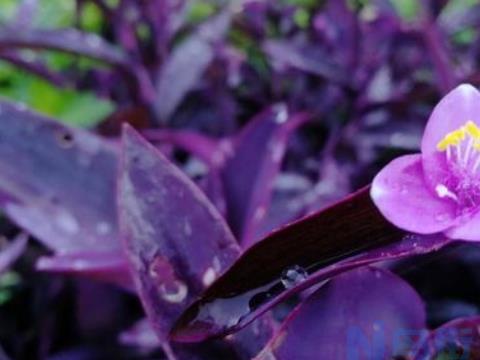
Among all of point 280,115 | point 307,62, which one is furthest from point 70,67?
point 280,115

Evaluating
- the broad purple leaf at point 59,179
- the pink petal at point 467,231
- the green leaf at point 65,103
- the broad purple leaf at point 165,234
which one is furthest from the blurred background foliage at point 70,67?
the pink petal at point 467,231

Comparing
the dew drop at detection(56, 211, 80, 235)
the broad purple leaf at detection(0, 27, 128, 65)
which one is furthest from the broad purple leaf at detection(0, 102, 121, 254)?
the broad purple leaf at detection(0, 27, 128, 65)

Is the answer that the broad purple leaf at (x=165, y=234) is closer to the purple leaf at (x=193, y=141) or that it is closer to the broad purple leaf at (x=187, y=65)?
the purple leaf at (x=193, y=141)

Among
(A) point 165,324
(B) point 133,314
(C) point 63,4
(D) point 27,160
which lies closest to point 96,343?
(B) point 133,314

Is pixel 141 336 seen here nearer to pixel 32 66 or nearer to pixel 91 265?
pixel 91 265

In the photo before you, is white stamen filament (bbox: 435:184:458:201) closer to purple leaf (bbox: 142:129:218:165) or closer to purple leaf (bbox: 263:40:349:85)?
purple leaf (bbox: 142:129:218:165)

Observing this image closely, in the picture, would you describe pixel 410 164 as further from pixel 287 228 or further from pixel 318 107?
pixel 318 107
